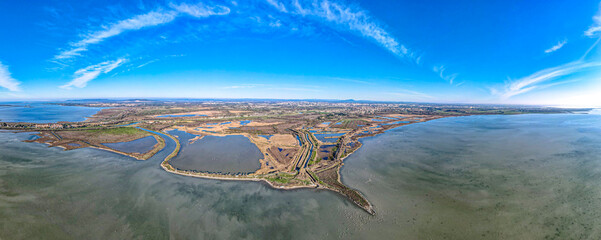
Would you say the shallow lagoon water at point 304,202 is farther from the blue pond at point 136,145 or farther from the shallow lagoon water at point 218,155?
the blue pond at point 136,145

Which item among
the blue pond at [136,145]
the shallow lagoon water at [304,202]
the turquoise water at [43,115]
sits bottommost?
the shallow lagoon water at [304,202]

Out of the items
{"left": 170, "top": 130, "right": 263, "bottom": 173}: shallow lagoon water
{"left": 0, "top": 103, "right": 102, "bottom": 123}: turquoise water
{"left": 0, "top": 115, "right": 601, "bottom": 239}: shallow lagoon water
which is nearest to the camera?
{"left": 0, "top": 115, "right": 601, "bottom": 239}: shallow lagoon water

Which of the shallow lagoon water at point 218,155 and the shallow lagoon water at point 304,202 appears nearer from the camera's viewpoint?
the shallow lagoon water at point 304,202

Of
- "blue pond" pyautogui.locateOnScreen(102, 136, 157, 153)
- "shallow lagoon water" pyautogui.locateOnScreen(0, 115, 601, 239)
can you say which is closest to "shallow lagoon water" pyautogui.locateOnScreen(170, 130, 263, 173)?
"shallow lagoon water" pyautogui.locateOnScreen(0, 115, 601, 239)

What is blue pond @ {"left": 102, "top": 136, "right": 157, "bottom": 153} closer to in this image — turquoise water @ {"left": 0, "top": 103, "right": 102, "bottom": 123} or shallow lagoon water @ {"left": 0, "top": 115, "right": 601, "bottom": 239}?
shallow lagoon water @ {"left": 0, "top": 115, "right": 601, "bottom": 239}

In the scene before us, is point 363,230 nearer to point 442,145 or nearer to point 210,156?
point 210,156

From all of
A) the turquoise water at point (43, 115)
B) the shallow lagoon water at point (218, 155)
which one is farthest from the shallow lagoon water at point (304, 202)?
the turquoise water at point (43, 115)
